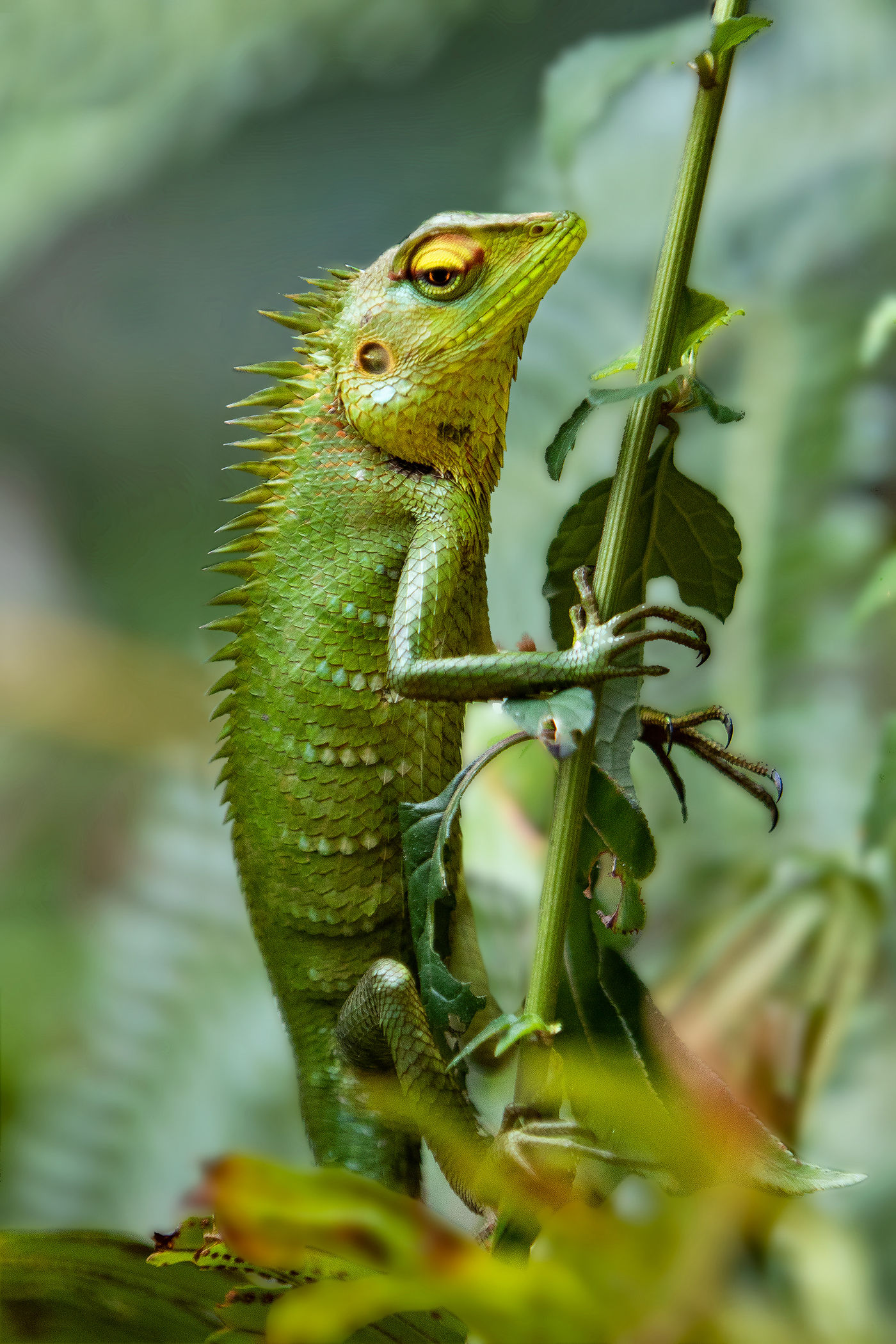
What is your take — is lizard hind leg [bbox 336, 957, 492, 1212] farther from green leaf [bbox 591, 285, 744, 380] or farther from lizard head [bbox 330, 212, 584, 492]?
green leaf [bbox 591, 285, 744, 380]

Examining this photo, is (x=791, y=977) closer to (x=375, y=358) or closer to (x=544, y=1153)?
(x=544, y=1153)

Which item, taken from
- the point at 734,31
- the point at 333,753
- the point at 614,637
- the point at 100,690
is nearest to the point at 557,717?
the point at 614,637

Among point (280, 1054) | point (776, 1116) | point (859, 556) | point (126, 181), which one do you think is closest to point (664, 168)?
point (859, 556)

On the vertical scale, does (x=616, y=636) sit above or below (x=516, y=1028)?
above

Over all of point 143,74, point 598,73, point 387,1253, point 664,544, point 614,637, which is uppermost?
point 143,74

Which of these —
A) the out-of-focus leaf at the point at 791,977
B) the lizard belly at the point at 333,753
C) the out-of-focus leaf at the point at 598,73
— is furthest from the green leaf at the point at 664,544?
the out-of-focus leaf at the point at 598,73

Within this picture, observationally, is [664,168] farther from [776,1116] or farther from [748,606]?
[776,1116]

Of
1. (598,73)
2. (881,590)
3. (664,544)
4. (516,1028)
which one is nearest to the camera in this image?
(516,1028)

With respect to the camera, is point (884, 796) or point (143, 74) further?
point (143, 74)

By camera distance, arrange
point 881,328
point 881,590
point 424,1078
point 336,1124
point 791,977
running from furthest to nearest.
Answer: point 791,977 → point 881,590 → point 881,328 → point 336,1124 → point 424,1078
